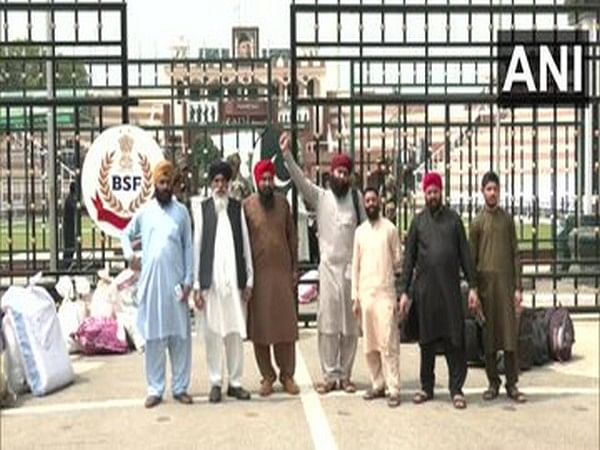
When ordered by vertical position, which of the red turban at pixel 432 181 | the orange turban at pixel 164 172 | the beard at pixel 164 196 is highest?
the orange turban at pixel 164 172

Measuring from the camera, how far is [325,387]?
7477 mm

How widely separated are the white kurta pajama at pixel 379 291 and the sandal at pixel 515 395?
85 centimetres

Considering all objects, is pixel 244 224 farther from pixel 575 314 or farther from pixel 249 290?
pixel 575 314

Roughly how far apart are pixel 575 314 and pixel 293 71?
410 centimetres

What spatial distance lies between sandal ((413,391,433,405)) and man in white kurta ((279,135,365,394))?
0.54 meters

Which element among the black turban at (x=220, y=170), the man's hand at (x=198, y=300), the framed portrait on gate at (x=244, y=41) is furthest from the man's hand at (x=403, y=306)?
the framed portrait on gate at (x=244, y=41)

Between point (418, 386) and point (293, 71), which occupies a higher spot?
point (293, 71)

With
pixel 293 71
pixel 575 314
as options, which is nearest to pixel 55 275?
pixel 293 71

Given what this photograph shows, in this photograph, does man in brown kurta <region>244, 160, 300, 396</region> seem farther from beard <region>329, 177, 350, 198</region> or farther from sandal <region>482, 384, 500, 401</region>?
sandal <region>482, 384, 500, 401</region>

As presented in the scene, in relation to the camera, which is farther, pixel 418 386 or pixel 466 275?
pixel 418 386

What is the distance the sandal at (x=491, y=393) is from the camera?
7273mm

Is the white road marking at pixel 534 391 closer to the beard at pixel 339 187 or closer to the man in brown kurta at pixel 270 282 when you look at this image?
the man in brown kurta at pixel 270 282

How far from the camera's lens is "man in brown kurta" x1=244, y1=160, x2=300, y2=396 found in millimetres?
7355

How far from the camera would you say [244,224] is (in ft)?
24.1
